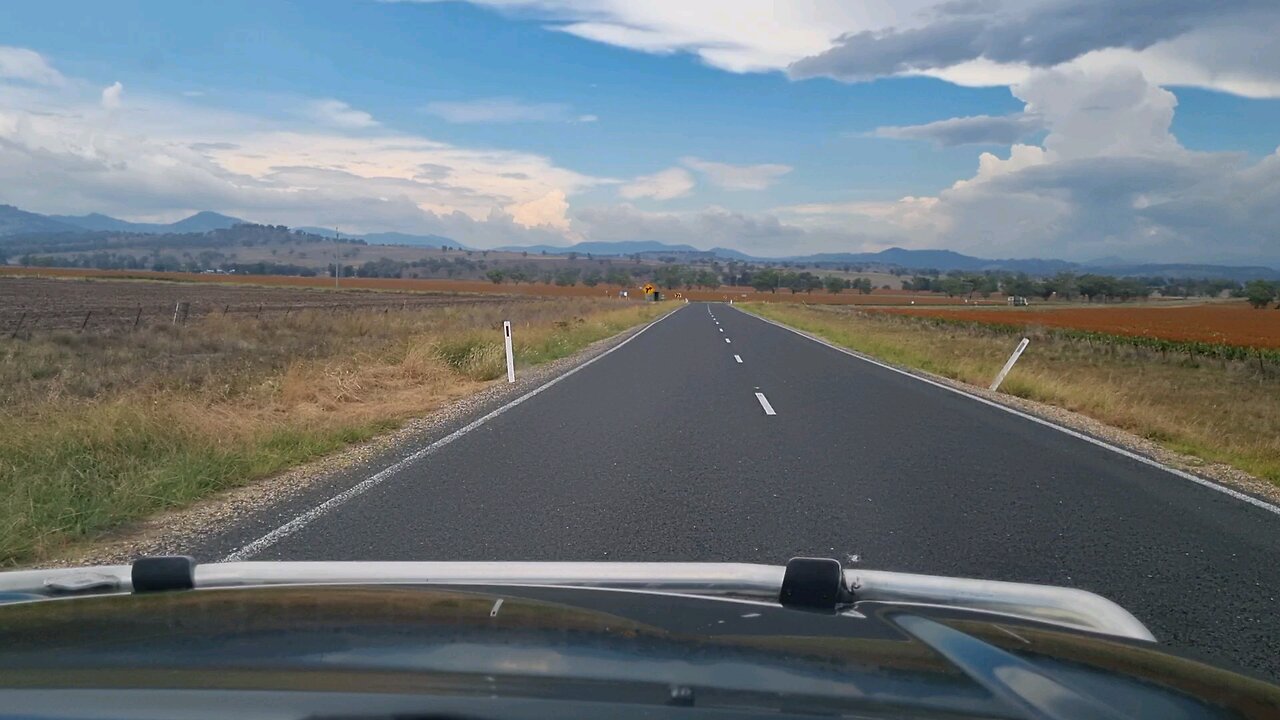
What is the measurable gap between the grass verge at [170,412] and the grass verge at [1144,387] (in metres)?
9.88

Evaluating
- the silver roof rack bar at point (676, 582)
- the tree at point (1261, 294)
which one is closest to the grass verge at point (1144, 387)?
the silver roof rack bar at point (676, 582)

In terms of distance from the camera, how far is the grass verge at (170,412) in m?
7.44

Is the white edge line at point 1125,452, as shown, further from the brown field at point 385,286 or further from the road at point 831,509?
the brown field at point 385,286

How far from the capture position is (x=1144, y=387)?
24156 millimetres

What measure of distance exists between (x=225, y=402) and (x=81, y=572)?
981 centimetres

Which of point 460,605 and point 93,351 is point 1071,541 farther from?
point 93,351

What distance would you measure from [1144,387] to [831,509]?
65.3 feet

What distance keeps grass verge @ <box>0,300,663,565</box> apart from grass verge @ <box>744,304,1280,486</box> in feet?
32.4

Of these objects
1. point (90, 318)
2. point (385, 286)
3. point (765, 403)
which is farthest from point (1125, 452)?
point (385, 286)

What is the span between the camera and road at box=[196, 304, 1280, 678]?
600 cm

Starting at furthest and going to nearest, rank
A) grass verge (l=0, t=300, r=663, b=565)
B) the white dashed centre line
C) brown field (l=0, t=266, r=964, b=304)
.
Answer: brown field (l=0, t=266, r=964, b=304) → the white dashed centre line → grass verge (l=0, t=300, r=663, b=565)

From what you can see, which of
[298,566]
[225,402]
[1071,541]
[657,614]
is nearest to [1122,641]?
[657,614]

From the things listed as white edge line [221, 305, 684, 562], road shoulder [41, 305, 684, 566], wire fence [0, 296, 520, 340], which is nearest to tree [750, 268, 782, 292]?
wire fence [0, 296, 520, 340]

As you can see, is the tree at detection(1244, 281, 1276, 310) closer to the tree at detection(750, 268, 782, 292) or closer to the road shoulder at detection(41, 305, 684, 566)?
the tree at detection(750, 268, 782, 292)
